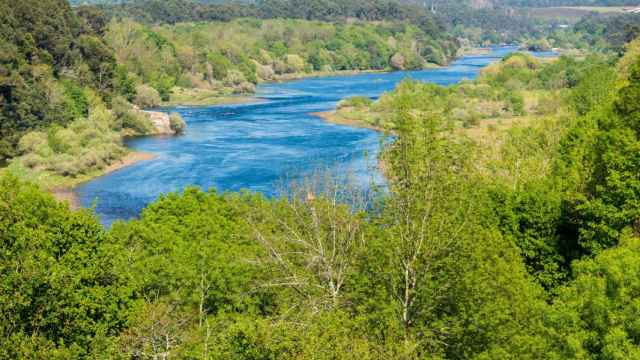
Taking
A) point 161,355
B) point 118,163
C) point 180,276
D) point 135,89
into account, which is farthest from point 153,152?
point 161,355

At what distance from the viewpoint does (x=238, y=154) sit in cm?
8756

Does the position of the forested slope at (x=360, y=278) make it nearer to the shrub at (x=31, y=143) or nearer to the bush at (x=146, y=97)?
the shrub at (x=31, y=143)

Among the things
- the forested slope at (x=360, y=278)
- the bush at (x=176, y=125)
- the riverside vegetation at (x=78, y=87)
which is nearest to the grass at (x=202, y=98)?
the riverside vegetation at (x=78, y=87)

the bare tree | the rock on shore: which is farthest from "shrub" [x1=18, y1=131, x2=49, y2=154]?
the bare tree

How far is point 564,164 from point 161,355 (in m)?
30.0

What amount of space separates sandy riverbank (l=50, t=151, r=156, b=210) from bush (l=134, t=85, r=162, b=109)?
39790 mm

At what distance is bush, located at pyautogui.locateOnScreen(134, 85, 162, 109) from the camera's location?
12875cm

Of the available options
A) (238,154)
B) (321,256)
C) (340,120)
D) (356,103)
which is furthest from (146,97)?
(321,256)

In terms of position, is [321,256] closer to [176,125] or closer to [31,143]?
[31,143]

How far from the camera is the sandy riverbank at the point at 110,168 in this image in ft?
227

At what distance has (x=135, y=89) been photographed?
12650cm

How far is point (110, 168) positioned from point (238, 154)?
13688 mm

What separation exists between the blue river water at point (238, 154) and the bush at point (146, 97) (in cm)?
414

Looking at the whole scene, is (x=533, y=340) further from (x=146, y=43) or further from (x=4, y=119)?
(x=146, y=43)
